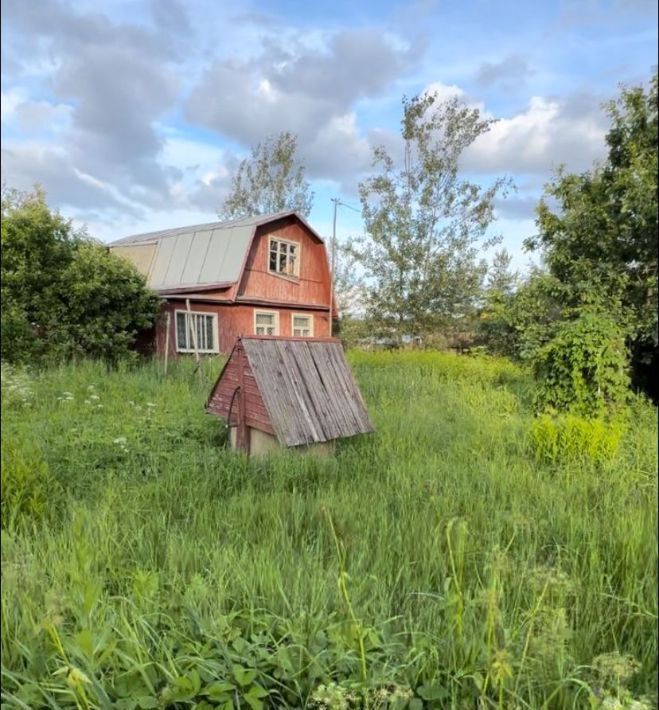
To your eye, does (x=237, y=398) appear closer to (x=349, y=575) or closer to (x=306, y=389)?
(x=306, y=389)

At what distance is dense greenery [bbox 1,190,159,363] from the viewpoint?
0.92 metres

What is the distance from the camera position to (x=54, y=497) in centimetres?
134

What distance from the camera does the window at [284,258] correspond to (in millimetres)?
4207

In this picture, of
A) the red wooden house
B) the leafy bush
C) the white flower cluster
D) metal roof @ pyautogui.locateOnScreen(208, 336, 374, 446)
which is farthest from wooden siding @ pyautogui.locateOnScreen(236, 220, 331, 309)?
the white flower cluster

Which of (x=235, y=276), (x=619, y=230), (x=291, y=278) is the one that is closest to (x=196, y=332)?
(x=235, y=276)

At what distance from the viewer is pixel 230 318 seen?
5988 millimetres

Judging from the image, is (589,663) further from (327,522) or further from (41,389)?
(41,389)

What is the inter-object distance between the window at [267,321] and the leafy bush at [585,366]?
3.81 m

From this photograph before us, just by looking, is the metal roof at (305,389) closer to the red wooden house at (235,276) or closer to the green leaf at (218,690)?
the red wooden house at (235,276)

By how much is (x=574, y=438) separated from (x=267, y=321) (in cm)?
408

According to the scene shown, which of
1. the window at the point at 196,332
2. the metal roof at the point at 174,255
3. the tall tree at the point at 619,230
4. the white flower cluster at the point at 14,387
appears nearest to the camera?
the white flower cluster at the point at 14,387

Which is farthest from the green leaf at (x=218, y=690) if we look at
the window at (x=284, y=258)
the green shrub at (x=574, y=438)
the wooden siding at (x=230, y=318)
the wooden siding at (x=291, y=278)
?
the window at (x=284, y=258)

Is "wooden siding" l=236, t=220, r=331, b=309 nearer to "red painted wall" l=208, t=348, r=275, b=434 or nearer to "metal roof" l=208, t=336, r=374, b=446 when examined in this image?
"metal roof" l=208, t=336, r=374, b=446

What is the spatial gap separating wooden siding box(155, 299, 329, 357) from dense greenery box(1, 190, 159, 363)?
784 mm
